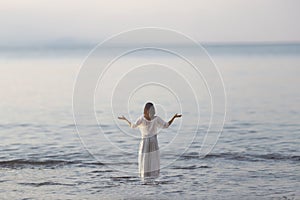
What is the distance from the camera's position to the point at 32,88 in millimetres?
41656

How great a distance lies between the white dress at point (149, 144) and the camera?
43.4 feet

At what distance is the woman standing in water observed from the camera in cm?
1316

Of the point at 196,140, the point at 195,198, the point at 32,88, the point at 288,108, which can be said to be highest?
the point at 32,88

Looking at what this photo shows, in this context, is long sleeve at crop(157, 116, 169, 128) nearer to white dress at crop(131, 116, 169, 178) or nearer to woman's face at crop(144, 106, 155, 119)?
white dress at crop(131, 116, 169, 178)

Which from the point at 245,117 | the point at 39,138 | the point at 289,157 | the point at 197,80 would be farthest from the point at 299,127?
the point at 197,80

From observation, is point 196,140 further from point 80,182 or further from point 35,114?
point 35,114

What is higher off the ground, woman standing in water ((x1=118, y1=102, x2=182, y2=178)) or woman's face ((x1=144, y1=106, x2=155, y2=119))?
woman's face ((x1=144, y1=106, x2=155, y2=119))

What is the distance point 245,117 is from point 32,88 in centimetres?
1996

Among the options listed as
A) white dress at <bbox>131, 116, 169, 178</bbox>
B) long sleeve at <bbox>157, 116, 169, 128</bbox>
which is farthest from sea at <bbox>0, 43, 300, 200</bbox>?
long sleeve at <bbox>157, 116, 169, 128</bbox>

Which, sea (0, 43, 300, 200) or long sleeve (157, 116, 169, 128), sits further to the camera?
sea (0, 43, 300, 200)

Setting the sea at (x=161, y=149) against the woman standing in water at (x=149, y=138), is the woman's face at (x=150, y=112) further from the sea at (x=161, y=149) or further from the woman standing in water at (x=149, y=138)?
the sea at (x=161, y=149)

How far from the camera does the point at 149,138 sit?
528 inches

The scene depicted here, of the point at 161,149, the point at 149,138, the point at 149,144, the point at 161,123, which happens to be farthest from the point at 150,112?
the point at 161,149

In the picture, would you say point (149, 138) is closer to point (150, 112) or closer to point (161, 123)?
point (161, 123)
